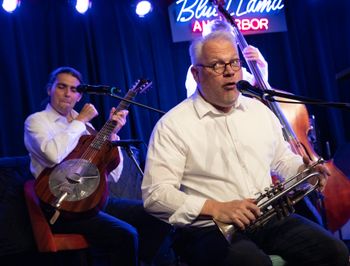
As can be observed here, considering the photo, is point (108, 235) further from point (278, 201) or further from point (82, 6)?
point (82, 6)

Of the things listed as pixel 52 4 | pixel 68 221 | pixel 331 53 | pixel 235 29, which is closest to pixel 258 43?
pixel 331 53

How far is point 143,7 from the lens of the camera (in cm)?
402

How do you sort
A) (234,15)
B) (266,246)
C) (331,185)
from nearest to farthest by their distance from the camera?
1. (266,246)
2. (331,185)
3. (234,15)

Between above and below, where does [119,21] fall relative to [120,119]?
above

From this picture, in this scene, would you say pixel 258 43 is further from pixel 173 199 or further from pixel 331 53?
pixel 173 199

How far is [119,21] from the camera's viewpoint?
13.3 feet

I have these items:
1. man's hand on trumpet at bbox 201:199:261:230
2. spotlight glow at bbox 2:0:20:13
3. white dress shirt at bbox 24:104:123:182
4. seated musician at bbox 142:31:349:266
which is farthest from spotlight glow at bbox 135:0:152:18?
man's hand on trumpet at bbox 201:199:261:230

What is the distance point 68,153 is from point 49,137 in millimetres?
178

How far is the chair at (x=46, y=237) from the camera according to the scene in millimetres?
2701

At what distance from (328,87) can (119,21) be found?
6.88 feet

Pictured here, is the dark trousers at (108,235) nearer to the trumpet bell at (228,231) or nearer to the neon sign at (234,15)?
the trumpet bell at (228,231)

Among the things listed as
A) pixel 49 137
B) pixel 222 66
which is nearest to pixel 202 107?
pixel 222 66

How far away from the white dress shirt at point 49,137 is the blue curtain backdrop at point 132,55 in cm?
64

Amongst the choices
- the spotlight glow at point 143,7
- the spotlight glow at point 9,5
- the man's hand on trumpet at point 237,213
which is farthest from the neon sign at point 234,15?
the man's hand on trumpet at point 237,213
